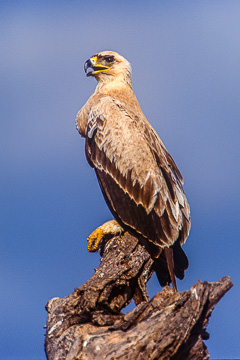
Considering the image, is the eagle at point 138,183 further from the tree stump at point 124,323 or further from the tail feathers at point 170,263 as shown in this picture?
the tree stump at point 124,323

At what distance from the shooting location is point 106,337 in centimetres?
411

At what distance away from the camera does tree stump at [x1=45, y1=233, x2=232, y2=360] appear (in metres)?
3.92

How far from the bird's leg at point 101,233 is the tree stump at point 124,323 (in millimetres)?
726

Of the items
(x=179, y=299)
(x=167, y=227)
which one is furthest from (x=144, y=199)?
(x=179, y=299)

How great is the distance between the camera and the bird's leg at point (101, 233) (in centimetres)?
566

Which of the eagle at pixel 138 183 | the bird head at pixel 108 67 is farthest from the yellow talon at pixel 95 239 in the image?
the bird head at pixel 108 67

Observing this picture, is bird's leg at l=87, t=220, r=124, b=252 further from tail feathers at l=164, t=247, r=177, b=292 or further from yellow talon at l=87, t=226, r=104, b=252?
tail feathers at l=164, t=247, r=177, b=292

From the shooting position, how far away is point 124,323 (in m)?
4.16

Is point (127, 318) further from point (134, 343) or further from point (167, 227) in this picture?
point (167, 227)

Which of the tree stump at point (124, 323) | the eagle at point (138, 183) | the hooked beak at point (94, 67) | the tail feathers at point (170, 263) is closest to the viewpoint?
the tree stump at point (124, 323)

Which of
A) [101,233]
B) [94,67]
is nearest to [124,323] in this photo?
[101,233]

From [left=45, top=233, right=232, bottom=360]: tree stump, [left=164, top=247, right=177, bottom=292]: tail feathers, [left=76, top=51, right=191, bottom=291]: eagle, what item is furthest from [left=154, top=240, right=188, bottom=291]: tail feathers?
[left=45, top=233, right=232, bottom=360]: tree stump

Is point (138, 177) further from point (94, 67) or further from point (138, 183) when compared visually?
point (94, 67)

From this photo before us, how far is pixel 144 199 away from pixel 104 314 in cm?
147
